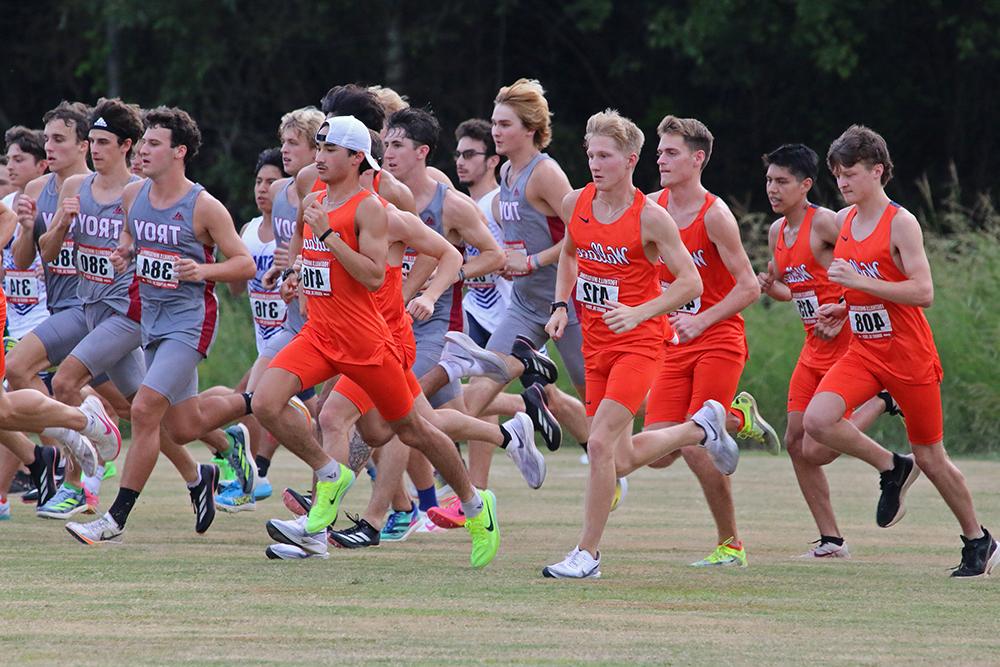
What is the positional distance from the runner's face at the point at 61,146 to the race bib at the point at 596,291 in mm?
3981

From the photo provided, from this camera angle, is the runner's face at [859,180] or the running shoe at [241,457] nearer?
the runner's face at [859,180]

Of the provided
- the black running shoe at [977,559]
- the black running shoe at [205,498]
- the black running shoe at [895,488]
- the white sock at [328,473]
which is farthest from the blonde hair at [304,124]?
the black running shoe at [977,559]

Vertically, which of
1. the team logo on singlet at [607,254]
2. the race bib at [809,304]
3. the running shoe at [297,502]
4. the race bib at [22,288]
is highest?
the team logo on singlet at [607,254]

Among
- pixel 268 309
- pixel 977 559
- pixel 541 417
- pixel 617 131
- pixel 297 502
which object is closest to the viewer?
pixel 617 131

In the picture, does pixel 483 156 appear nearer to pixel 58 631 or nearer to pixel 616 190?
pixel 616 190

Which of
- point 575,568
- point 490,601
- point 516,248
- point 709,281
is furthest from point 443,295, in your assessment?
point 490,601

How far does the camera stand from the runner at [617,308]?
8.43 m

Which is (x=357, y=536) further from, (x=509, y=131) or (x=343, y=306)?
(x=509, y=131)

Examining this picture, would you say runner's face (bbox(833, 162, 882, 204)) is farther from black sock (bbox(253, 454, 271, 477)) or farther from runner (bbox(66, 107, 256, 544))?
black sock (bbox(253, 454, 271, 477))

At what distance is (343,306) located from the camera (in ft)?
28.7

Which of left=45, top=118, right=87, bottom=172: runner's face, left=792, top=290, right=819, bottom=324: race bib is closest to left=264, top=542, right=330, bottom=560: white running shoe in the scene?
left=792, top=290, right=819, bottom=324: race bib

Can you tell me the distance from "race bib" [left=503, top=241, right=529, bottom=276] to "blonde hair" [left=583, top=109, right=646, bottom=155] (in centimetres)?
217

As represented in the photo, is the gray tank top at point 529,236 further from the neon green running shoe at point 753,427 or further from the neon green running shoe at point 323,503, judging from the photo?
the neon green running shoe at point 323,503

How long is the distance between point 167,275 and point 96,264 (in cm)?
71
